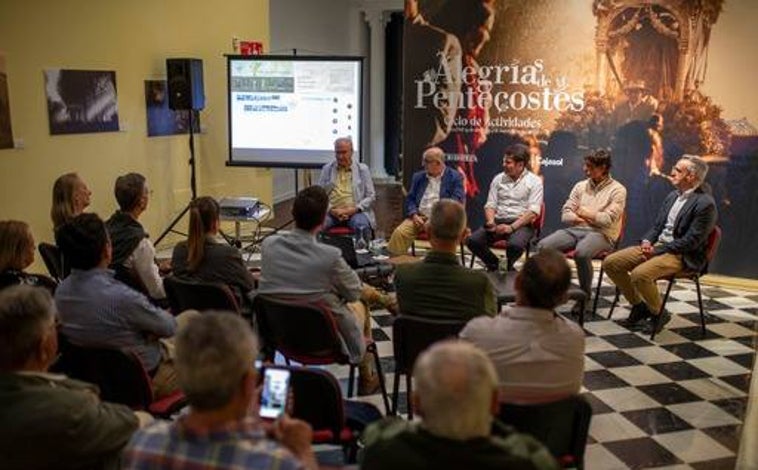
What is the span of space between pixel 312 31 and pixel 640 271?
705 centimetres

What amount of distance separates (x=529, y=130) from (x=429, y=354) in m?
5.50

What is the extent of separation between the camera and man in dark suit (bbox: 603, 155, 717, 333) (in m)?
4.69

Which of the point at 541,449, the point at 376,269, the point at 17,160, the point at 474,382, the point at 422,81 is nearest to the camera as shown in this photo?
the point at 474,382

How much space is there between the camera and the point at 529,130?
6.75 meters

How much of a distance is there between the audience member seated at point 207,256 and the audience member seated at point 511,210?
257 cm

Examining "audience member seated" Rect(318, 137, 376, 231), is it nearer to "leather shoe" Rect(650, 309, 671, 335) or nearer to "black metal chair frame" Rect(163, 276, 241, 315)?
"leather shoe" Rect(650, 309, 671, 335)

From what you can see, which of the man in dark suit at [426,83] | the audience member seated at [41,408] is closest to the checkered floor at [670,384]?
the audience member seated at [41,408]

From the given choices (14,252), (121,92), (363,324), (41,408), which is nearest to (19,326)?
(41,408)

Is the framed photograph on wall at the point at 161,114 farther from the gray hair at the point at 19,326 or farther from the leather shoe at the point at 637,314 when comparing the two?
the gray hair at the point at 19,326

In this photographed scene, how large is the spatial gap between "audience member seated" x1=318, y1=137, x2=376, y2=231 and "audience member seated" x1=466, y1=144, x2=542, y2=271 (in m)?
0.98

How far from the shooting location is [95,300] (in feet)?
8.86

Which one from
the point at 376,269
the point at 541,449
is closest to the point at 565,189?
the point at 376,269

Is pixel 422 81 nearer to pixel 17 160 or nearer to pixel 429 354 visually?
pixel 17 160

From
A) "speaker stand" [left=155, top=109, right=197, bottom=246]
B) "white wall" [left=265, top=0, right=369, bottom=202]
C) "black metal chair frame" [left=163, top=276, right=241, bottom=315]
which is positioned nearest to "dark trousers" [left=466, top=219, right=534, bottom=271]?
"black metal chair frame" [left=163, top=276, right=241, bottom=315]
